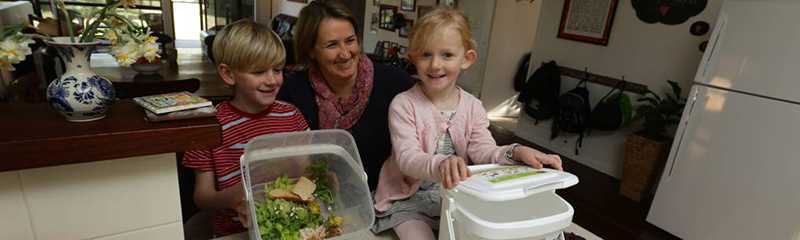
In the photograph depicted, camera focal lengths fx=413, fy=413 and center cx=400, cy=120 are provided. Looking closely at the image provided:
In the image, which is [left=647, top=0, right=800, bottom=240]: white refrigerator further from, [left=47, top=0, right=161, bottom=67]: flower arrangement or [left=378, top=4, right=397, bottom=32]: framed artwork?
[left=378, top=4, right=397, bottom=32]: framed artwork

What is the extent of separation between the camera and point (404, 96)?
3.55 ft

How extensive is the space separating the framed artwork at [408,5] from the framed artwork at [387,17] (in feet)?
0.51

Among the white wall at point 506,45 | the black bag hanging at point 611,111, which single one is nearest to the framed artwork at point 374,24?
the white wall at point 506,45

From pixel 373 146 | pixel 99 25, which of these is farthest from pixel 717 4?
pixel 99 25

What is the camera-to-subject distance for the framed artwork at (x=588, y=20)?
10.9ft

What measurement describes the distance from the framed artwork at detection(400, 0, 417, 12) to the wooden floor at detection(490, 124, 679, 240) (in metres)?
2.59

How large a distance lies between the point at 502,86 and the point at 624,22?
5.64 ft

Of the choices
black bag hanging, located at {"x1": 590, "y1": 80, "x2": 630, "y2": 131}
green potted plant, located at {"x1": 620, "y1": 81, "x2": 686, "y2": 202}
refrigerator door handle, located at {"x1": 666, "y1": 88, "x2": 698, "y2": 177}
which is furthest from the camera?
black bag hanging, located at {"x1": 590, "y1": 80, "x2": 630, "y2": 131}

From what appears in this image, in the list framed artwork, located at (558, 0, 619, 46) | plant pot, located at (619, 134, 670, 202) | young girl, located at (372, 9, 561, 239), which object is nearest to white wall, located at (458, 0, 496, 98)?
framed artwork, located at (558, 0, 619, 46)

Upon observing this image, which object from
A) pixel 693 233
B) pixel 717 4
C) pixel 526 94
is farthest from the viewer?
pixel 526 94

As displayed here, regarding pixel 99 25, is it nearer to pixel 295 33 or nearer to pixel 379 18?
pixel 295 33

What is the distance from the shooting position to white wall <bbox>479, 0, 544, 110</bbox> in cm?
447

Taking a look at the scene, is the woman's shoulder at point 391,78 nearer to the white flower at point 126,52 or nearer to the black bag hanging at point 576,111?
the white flower at point 126,52

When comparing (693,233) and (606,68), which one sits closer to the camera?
(693,233)
